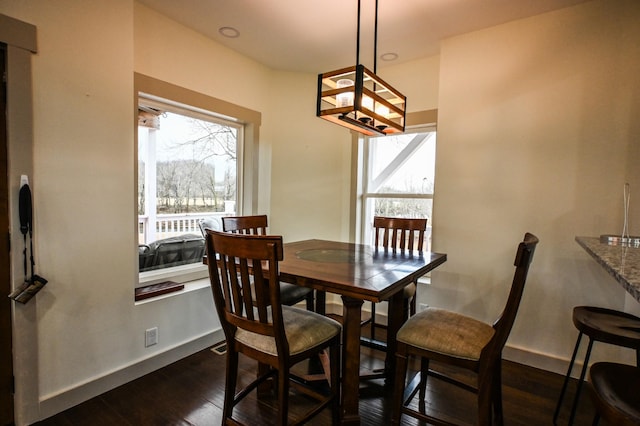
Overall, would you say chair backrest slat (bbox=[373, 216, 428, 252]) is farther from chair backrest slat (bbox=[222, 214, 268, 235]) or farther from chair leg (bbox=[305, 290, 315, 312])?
chair backrest slat (bbox=[222, 214, 268, 235])

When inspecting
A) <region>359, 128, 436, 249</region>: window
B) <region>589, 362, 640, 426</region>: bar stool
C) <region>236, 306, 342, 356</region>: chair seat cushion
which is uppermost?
<region>359, 128, 436, 249</region>: window

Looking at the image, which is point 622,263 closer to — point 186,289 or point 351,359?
point 351,359

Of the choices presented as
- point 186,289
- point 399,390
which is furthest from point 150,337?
point 399,390

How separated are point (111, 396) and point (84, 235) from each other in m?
1.04

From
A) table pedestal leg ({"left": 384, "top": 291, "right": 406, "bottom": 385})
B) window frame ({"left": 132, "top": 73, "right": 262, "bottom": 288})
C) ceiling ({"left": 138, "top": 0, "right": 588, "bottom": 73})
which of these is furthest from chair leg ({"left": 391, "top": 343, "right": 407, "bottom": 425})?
ceiling ({"left": 138, "top": 0, "right": 588, "bottom": 73})

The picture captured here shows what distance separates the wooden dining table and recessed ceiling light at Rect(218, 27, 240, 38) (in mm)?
1900

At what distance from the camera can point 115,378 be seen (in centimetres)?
216

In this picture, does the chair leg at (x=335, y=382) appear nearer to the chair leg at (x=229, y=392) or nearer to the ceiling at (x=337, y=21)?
the chair leg at (x=229, y=392)

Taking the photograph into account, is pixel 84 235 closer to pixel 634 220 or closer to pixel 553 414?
pixel 553 414

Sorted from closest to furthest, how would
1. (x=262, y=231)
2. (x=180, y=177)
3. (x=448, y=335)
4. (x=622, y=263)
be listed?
(x=622, y=263), (x=448, y=335), (x=262, y=231), (x=180, y=177)

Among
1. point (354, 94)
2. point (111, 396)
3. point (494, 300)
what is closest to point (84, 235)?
point (111, 396)

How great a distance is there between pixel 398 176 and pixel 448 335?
2128 millimetres

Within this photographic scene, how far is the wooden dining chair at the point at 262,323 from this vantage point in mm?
1406

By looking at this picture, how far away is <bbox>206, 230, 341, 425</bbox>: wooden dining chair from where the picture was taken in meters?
1.41
